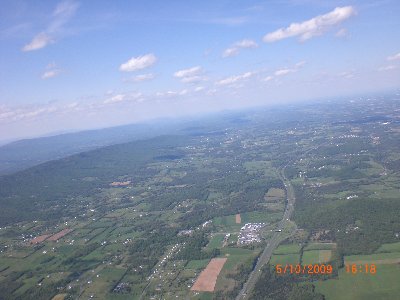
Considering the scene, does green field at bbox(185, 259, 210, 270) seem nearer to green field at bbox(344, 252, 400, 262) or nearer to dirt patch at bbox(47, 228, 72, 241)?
green field at bbox(344, 252, 400, 262)

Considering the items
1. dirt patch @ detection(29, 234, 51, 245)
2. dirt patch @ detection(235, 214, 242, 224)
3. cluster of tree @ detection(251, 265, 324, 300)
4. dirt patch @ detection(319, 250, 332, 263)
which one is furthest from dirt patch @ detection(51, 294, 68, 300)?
dirt patch @ detection(235, 214, 242, 224)

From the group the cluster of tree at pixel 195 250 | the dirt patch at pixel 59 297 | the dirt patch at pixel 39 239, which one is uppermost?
the dirt patch at pixel 39 239
